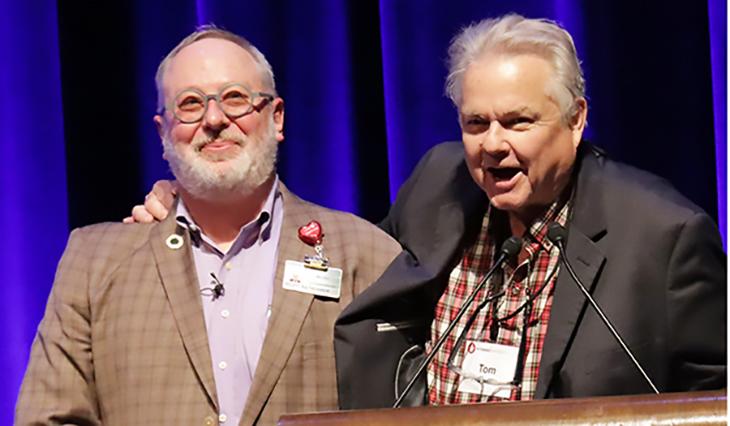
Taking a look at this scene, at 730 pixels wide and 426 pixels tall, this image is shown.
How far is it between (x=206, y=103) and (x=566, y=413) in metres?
1.32

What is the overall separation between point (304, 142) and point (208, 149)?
690 mm

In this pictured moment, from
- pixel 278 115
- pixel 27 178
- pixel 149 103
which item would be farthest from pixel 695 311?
pixel 27 178

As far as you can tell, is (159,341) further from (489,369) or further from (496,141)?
(496,141)

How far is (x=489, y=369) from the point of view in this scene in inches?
85.2

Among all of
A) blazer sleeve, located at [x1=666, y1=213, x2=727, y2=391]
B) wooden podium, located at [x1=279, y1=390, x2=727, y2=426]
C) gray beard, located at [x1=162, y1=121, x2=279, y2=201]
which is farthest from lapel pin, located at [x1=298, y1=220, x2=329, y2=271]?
wooden podium, located at [x1=279, y1=390, x2=727, y2=426]

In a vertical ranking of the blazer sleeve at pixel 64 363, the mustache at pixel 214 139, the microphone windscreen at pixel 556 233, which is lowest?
the blazer sleeve at pixel 64 363

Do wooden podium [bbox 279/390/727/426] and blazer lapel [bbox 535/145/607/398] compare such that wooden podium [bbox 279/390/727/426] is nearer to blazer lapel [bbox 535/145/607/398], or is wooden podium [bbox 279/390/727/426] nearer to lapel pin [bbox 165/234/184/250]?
blazer lapel [bbox 535/145/607/398]

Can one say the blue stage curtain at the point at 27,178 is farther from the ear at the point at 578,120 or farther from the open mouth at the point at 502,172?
the ear at the point at 578,120

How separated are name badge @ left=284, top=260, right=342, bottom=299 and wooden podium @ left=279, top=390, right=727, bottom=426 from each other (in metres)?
0.94

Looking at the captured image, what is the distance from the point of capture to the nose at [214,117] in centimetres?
252

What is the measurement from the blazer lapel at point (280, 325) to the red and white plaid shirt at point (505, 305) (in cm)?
29

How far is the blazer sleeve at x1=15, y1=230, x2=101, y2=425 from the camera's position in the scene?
2.42 m

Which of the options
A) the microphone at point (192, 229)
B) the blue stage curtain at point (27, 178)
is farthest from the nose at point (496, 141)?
the blue stage curtain at point (27, 178)

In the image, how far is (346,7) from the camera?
321 cm
